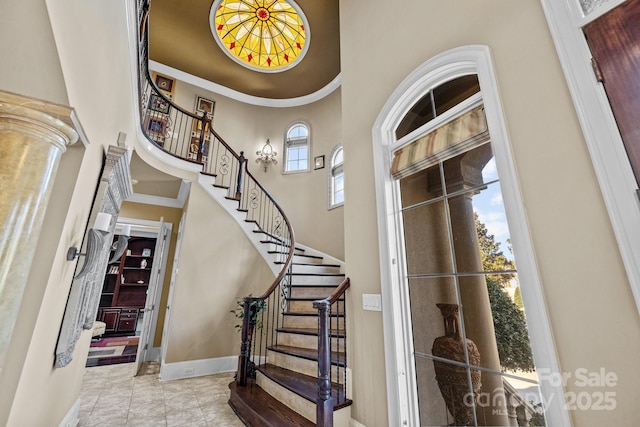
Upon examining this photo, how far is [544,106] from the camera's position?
4.66 feet

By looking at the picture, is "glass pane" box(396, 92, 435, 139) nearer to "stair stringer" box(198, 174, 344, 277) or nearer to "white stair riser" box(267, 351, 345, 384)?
"white stair riser" box(267, 351, 345, 384)

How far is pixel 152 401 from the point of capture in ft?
10.1

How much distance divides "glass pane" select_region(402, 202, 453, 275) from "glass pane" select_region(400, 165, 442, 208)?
0.24 ft

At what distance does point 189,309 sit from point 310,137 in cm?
445

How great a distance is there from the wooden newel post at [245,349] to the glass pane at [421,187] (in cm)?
226

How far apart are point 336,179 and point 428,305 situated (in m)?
4.09

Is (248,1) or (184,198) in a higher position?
(248,1)

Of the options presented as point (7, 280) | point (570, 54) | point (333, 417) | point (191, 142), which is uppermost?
Result: point (191, 142)

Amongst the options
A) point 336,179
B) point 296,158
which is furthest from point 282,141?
point 336,179

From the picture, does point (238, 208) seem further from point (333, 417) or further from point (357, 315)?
point (333, 417)

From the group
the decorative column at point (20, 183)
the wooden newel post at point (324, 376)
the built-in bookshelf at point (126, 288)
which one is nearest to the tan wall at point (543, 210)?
the wooden newel post at point (324, 376)

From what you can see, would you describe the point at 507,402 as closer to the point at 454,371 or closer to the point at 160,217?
the point at 454,371

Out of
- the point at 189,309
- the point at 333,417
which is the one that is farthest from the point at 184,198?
the point at 333,417

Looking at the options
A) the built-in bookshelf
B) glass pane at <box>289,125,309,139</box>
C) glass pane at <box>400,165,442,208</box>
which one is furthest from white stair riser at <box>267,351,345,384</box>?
the built-in bookshelf
